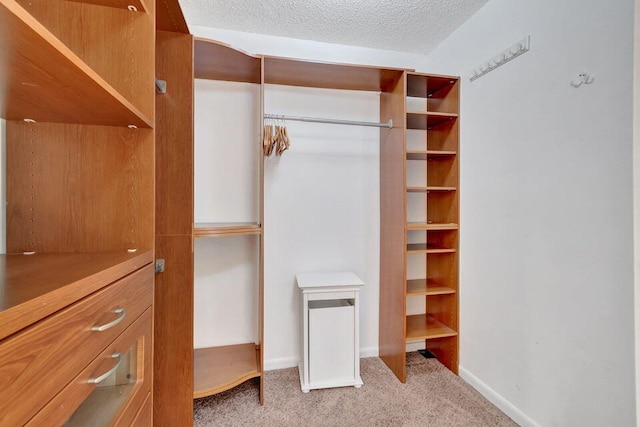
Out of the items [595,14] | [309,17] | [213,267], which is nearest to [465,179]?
[595,14]

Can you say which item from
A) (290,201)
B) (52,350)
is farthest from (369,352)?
(52,350)

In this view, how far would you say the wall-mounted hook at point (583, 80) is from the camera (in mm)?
1215

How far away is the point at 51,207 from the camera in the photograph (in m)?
0.91

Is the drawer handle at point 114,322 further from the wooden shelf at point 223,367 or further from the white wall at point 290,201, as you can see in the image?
the white wall at point 290,201

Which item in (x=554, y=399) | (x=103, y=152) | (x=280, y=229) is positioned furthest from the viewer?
(x=280, y=229)

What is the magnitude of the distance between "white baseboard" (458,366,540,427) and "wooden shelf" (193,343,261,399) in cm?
146

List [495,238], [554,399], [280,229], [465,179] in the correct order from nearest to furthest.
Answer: [554,399]
[495,238]
[465,179]
[280,229]

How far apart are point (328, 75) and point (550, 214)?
1.62m

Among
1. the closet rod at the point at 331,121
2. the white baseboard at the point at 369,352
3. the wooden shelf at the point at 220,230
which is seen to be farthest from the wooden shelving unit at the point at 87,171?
the white baseboard at the point at 369,352

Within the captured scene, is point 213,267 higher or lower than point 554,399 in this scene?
higher

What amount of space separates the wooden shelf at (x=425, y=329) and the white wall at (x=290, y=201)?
12.6 inches

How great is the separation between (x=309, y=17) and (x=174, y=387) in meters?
2.39

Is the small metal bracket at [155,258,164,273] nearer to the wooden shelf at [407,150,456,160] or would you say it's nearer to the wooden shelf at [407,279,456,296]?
the wooden shelf at [407,279,456,296]

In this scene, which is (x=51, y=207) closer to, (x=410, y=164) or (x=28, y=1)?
(x=28, y=1)
